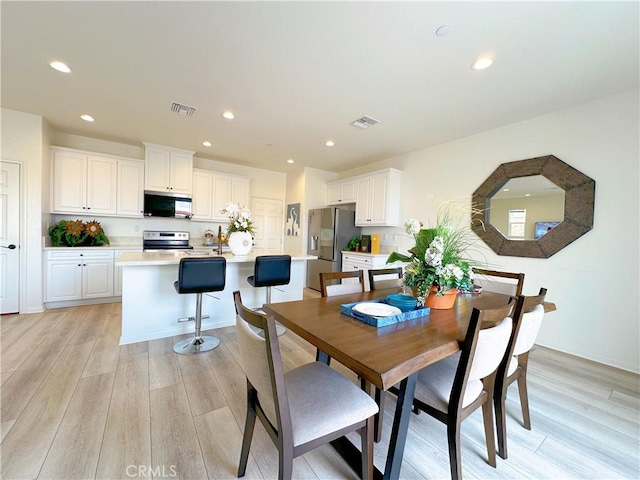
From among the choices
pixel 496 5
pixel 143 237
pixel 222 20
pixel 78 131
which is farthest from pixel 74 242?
pixel 496 5

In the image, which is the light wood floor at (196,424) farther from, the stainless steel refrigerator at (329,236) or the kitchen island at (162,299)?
the stainless steel refrigerator at (329,236)

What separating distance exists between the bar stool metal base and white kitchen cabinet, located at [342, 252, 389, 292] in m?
2.39

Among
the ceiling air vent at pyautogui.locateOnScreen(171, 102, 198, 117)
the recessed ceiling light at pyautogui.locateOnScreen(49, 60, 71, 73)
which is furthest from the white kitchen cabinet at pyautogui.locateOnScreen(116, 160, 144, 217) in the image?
the recessed ceiling light at pyautogui.locateOnScreen(49, 60, 71, 73)

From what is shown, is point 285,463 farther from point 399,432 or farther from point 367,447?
point 399,432

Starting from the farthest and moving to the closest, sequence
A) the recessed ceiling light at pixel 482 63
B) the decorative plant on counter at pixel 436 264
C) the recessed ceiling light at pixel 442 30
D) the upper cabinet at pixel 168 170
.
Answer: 1. the upper cabinet at pixel 168 170
2. the recessed ceiling light at pixel 482 63
3. the recessed ceiling light at pixel 442 30
4. the decorative plant on counter at pixel 436 264

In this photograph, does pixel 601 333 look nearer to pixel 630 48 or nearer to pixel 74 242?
pixel 630 48

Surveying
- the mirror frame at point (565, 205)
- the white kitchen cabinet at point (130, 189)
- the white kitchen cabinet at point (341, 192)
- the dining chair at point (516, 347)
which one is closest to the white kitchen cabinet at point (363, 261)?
the white kitchen cabinet at point (341, 192)

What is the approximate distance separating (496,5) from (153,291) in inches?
146

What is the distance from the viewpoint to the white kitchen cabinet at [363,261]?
4.39 metres

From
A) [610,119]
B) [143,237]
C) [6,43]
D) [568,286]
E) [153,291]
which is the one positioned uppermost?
[6,43]

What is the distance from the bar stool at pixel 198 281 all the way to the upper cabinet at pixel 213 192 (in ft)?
9.04

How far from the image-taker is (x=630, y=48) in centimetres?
191

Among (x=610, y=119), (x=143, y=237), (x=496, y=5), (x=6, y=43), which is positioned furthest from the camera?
(x=143, y=237)

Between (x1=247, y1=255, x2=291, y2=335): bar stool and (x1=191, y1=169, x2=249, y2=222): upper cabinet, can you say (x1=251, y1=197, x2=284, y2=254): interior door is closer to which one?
(x1=191, y1=169, x2=249, y2=222): upper cabinet
